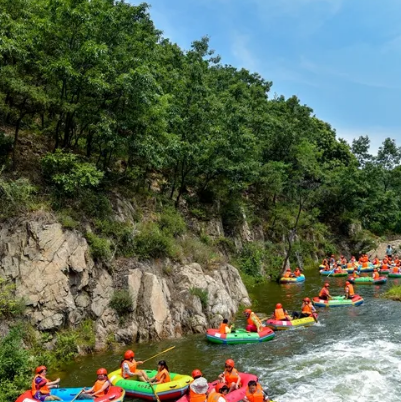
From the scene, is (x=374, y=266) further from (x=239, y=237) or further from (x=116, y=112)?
(x=116, y=112)

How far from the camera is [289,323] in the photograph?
16328 mm

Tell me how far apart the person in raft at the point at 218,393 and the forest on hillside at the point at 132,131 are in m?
7.51

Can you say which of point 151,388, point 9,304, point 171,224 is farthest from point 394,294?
point 9,304

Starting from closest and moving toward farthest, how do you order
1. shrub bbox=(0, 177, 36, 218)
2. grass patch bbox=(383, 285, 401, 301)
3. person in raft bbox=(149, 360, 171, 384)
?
person in raft bbox=(149, 360, 171, 384)
shrub bbox=(0, 177, 36, 218)
grass patch bbox=(383, 285, 401, 301)

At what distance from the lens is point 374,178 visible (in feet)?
140

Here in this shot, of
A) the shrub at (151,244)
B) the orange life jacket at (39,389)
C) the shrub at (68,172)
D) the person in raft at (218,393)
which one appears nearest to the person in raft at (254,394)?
the person in raft at (218,393)

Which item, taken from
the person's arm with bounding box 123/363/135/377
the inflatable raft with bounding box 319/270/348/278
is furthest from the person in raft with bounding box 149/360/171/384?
the inflatable raft with bounding box 319/270/348/278

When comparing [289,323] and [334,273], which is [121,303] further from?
[334,273]

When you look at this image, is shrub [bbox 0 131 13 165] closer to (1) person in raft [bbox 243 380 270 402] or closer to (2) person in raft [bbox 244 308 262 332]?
(2) person in raft [bbox 244 308 262 332]

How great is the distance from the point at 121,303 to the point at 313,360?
22.4 ft

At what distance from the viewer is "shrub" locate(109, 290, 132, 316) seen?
13.7 metres

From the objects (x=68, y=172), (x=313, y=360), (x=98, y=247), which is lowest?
(x=313, y=360)

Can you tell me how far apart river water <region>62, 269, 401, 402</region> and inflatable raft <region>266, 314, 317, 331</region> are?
33 centimetres

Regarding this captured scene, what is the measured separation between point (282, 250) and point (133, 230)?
18.7m
